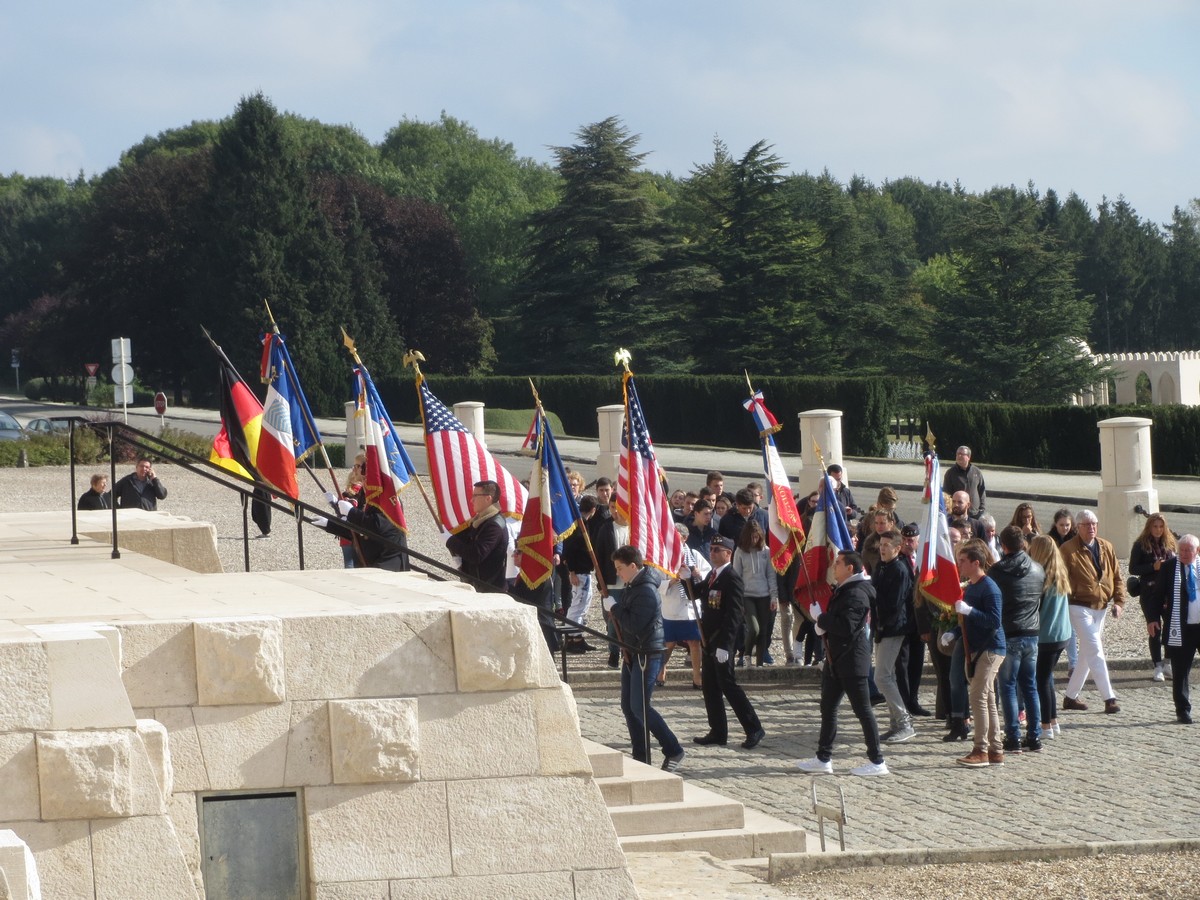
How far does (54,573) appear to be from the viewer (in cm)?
973

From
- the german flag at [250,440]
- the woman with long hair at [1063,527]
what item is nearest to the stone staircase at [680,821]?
the german flag at [250,440]

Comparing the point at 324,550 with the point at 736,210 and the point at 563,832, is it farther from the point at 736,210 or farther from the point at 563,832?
the point at 736,210

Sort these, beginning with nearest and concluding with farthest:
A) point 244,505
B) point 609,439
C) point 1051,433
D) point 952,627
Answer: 1. point 244,505
2. point 952,627
3. point 609,439
4. point 1051,433

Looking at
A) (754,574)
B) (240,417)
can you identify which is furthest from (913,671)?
(240,417)

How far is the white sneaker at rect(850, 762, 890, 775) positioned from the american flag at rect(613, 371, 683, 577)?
2.22 m

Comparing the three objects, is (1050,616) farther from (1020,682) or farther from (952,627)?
(952,627)

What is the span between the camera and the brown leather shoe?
1195 cm

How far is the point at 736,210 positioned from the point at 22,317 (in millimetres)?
43295

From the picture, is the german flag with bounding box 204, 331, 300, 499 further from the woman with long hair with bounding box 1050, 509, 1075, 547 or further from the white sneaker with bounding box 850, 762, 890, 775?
the woman with long hair with bounding box 1050, 509, 1075, 547

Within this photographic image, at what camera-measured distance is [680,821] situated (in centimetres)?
960

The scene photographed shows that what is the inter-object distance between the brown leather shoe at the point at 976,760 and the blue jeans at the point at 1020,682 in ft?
1.86

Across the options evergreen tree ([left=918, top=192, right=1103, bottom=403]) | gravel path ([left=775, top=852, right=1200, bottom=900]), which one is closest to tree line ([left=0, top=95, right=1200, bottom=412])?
evergreen tree ([left=918, top=192, right=1103, bottom=403])

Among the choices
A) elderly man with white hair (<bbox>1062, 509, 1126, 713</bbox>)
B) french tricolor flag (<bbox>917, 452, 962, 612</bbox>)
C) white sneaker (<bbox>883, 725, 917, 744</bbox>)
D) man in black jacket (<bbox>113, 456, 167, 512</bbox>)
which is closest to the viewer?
french tricolor flag (<bbox>917, 452, 962, 612</bbox>)

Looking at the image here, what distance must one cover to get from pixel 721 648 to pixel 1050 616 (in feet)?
8.90
